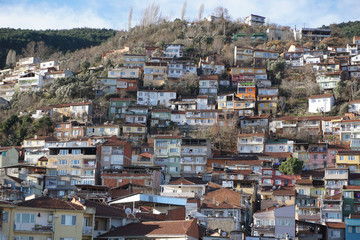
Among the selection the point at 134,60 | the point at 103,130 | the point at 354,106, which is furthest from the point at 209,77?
the point at 103,130

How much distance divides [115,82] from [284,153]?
34538 mm

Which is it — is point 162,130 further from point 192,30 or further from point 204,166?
point 192,30

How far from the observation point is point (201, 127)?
3349 inches

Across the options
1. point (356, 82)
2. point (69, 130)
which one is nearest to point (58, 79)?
point (69, 130)

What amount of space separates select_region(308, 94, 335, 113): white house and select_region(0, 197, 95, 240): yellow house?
203 ft

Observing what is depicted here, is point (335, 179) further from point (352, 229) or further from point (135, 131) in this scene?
point (135, 131)

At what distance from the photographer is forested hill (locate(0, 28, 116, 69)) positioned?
A: 139 m

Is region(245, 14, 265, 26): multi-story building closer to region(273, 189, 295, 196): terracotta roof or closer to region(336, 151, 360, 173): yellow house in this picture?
region(336, 151, 360, 173): yellow house

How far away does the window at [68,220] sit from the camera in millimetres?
30250

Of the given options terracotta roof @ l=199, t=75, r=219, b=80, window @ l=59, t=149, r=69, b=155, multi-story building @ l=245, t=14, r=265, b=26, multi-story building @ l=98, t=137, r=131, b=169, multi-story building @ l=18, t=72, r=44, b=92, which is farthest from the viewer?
multi-story building @ l=245, t=14, r=265, b=26

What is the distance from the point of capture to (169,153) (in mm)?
74125

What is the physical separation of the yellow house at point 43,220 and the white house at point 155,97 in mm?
62286

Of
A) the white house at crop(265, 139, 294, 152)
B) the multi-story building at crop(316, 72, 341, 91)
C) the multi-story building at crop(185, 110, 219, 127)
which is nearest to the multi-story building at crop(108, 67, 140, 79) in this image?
the multi-story building at crop(185, 110, 219, 127)

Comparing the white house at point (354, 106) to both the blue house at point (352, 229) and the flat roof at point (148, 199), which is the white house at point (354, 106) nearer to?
the blue house at point (352, 229)
